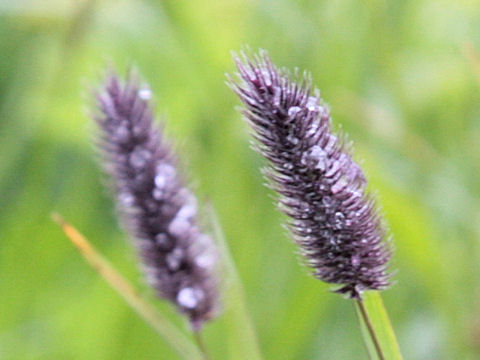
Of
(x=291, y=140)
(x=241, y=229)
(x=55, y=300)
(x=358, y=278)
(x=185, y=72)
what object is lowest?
(x=358, y=278)

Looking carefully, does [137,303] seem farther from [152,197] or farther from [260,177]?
[260,177]

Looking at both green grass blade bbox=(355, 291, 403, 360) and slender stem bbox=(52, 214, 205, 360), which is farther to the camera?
slender stem bbox=(52, 214, 205, 360)

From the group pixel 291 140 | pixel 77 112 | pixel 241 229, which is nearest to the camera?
pixel 291 140

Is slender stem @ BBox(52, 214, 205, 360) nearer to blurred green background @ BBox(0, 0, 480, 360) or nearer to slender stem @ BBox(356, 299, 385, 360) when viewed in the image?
blurred green background @ BBox(0, 0, 480, 360)

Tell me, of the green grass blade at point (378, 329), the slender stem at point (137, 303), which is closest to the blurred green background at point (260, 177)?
the slender stem at point (137, 303)

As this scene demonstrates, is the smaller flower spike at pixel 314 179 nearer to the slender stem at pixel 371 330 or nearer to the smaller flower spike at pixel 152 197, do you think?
the slender stem at pixel 371 330

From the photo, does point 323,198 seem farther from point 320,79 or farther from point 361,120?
point 320,79

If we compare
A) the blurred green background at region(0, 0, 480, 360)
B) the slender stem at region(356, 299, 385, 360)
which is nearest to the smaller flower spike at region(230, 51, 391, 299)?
the slender stem at region(356, 299, 385, 360)

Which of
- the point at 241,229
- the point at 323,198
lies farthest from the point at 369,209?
the point at 241,229
